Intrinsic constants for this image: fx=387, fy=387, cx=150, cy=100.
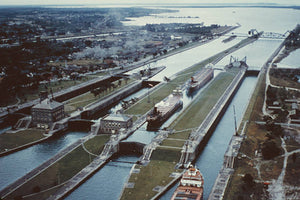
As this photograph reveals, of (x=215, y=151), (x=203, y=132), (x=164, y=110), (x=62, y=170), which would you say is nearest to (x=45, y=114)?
(x=62, y=170)

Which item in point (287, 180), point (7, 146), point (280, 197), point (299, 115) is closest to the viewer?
point (280, 197)

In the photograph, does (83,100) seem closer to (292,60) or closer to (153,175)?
(153,175)

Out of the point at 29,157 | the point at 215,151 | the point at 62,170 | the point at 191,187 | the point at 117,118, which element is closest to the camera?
the point at 191,187

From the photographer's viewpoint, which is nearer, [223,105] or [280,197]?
[280,197]

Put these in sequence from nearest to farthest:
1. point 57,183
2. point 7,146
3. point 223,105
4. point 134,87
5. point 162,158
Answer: point 57,183, point 162,158, point 7,146, point 223,105, point 134,87

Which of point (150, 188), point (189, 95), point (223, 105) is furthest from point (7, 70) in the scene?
point (150, 188)

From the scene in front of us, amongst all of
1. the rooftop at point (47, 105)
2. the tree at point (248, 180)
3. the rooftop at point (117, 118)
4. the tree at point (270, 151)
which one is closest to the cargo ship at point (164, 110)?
the rooftop at point (117, 118)

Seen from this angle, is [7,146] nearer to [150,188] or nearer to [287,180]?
[150,188]
